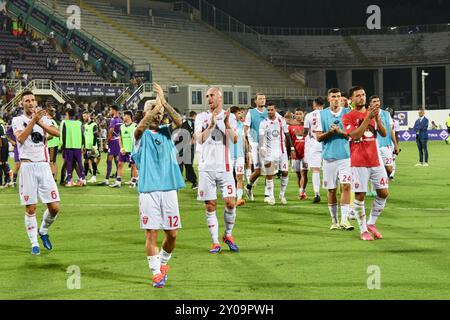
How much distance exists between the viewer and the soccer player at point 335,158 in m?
13.2

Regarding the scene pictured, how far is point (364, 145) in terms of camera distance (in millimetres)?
12141

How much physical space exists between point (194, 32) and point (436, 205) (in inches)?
2139

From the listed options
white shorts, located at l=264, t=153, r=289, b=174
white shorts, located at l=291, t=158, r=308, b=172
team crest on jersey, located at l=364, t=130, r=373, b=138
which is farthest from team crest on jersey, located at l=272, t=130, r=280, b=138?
team crest on jersey, located at l=364, t=130, r=373, b=138

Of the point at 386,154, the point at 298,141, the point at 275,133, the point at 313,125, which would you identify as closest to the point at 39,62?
the point at 298,141

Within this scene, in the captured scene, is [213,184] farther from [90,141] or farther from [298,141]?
[90,141]

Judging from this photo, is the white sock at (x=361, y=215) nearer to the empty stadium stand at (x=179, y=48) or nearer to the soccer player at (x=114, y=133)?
the soccer player at (x=114, y=133)

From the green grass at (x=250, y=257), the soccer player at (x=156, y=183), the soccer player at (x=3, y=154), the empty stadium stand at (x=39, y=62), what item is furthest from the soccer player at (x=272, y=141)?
the empty stadium stand at (x=39, y=62)

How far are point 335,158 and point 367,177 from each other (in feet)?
3.94

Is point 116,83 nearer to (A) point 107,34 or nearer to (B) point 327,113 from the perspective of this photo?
(A) point 107,34

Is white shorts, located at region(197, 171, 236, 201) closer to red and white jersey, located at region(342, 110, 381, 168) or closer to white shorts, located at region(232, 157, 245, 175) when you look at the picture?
red and white jersey, located at region(342, 110, 381, 168)

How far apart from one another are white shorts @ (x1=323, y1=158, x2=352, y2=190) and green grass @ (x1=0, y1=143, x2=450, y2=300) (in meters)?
0.85

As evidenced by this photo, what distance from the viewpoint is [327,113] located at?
13.5 m
